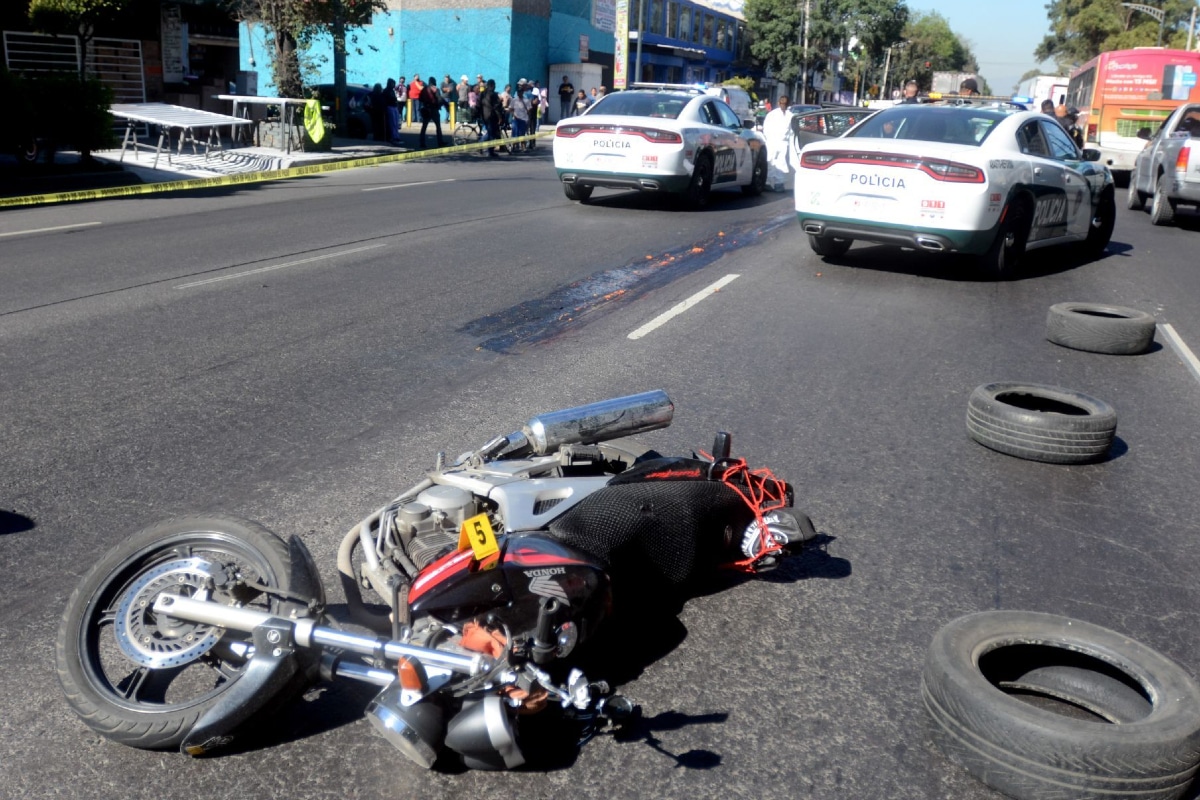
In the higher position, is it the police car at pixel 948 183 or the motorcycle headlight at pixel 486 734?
the police car at pixel 948 183

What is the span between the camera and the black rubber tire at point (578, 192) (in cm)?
1650

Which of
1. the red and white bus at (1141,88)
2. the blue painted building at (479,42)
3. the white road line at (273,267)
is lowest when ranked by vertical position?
Result: the white road line at (273,267)

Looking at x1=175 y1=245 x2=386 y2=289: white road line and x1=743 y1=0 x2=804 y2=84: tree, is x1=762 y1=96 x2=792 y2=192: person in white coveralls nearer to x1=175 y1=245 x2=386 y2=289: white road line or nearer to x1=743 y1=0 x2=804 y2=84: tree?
x1=175 y1=245 x2=386 y2=289: white road line

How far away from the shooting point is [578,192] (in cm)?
1662

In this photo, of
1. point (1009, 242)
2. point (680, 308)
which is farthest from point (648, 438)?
point (1009, 242)

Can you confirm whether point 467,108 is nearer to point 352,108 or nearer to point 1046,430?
point 352,108

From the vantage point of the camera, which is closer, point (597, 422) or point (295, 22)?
point (597, 422)

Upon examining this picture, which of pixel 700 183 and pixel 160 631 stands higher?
pixel 700 183

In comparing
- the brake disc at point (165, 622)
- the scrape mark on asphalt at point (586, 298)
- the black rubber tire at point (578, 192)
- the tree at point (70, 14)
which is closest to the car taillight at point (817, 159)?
the scrape mark on asphalt at point (586, 298)

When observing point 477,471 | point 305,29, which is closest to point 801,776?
point 477,471

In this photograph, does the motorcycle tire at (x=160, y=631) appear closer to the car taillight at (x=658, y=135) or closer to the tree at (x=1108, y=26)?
the car taillight at (x=658, y=135)

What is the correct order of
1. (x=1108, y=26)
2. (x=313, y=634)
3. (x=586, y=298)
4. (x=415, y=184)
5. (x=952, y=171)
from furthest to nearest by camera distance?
1. (x=1108, y=26)
2. (x=415, y=184)
3. (x=952, y=171)
4. (x=586, y=298)
5. (x=313, y=634)

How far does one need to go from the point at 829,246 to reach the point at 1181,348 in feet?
13.6

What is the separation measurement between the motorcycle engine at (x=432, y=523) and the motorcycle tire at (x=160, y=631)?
1.27 feet
